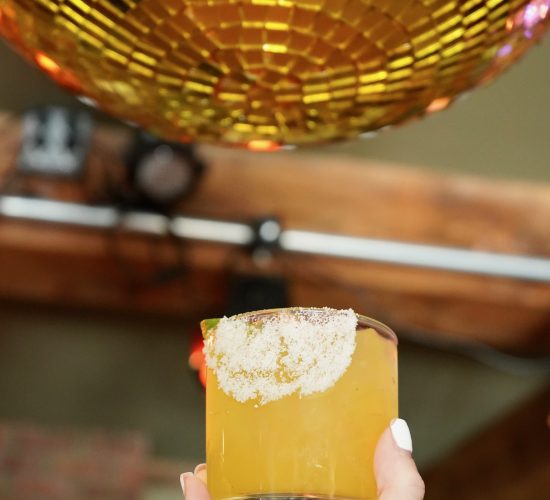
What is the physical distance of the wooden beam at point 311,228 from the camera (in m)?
2.20

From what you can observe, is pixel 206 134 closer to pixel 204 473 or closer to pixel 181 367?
pixel 204 473

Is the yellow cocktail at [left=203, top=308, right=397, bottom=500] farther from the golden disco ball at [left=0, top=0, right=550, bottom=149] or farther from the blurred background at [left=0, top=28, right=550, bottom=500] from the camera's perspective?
the blurred background at [left=0, top=28, right=550, bottom=500]

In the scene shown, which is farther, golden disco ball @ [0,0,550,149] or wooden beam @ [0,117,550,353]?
wooden beam @ [0,117,550,353]

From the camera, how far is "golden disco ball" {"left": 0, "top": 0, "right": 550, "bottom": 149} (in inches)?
29.0

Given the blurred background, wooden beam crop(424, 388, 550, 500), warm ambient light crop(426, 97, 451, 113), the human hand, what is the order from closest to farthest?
1. the human hand
2. warm ambient light crop(426, 97, 451, 113)
3. the blurred background
4. wooden beam crop(424, 388, 550, 500)

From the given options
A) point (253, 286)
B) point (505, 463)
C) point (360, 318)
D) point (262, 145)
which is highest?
point (262, 145)

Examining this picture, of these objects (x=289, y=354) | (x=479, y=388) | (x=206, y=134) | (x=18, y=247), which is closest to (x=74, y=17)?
(x=206, y=134)

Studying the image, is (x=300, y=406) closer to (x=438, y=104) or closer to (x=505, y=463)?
(x=438, y=104)

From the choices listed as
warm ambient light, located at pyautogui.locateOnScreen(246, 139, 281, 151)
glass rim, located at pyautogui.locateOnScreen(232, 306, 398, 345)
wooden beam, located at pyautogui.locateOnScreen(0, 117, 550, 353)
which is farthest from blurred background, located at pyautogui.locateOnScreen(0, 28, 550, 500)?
glass rim, located at pyautogui.locateOnScreen(232, 306, 398, 345)

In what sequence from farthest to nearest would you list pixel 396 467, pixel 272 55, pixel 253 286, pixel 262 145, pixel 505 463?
pixel 505 463
pixel 253 286
pixel 262 145
pixel 272 55
pixel 396 467

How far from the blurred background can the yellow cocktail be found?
1.45 meters

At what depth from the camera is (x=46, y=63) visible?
0.83m

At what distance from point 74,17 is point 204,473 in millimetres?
366

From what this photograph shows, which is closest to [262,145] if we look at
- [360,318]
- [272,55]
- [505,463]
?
[272,55]
